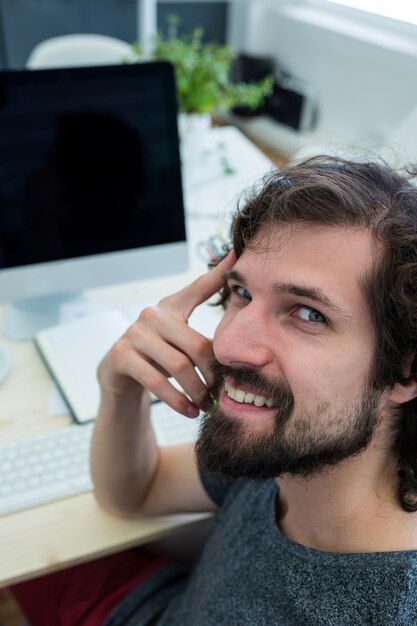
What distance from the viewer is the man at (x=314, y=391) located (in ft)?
2.12

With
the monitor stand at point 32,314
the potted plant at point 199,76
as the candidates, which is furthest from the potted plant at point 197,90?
the monitor stand at point 32,314

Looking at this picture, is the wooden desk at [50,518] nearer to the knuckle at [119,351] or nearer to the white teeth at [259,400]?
the knuckle at [119,351]

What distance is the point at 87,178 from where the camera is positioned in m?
1.07

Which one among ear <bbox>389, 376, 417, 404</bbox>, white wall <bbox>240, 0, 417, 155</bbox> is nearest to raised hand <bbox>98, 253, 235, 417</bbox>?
ear <bbox>389, 376, 417, 404</bbox>

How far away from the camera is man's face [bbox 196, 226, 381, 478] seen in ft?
2.11

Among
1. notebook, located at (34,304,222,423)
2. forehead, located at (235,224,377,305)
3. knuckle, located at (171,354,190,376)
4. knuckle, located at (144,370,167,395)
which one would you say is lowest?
notebook, located at (34,304,222,423)

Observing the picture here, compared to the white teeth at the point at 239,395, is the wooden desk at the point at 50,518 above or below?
below

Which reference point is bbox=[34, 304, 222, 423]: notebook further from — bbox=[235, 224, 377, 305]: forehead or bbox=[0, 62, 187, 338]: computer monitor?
bbox=[235, 224, 377, 305]: forehead

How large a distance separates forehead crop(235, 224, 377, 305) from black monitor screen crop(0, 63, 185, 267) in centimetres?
50

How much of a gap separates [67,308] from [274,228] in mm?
A: 679

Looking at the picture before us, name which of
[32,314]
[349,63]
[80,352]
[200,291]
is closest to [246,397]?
[200,291]

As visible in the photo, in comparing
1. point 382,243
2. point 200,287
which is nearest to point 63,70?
point 200,287

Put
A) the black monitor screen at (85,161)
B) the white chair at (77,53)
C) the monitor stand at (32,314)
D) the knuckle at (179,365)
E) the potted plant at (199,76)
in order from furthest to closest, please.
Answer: the white chair at (77,53) → the potted plant at (199,76) → the monitor stand at (32,314) → the black monitor screen at (85,161) → the knuckle at (179,365)

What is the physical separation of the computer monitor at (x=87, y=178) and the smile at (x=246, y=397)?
0.55 meters
